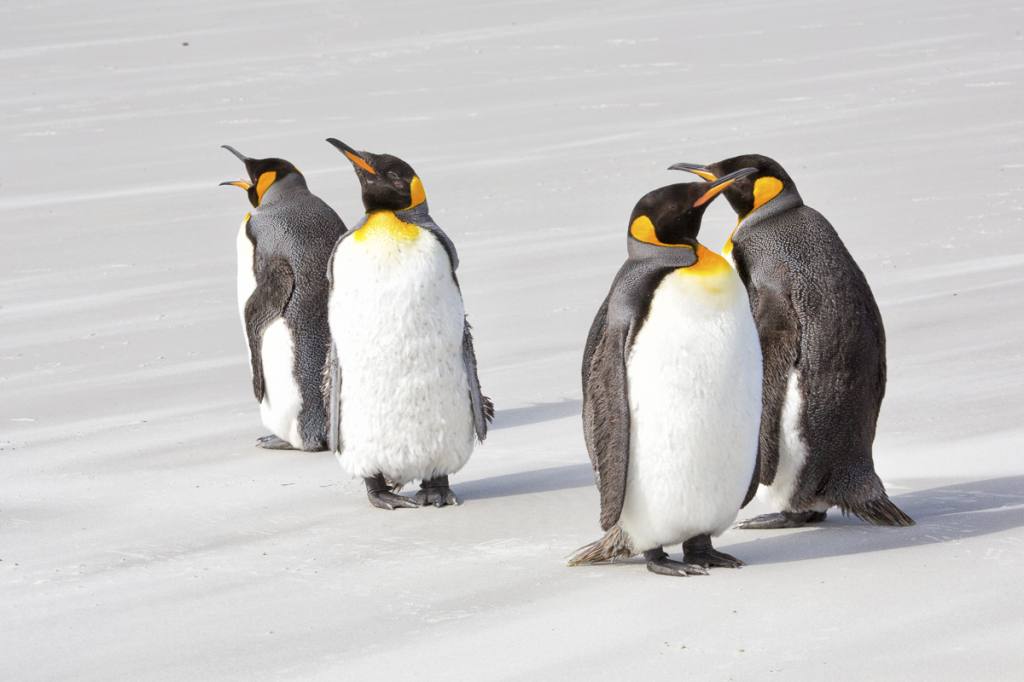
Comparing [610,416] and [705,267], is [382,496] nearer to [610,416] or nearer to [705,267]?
[610,416]

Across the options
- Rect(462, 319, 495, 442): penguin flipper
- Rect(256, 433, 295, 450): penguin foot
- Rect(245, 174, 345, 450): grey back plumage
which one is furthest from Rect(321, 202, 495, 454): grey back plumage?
Rect(256, 433, 295, 450): penguin foot

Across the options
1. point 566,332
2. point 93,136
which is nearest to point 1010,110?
point 566,332

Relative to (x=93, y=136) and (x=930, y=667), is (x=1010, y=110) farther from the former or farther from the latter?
(x=930, y=667)

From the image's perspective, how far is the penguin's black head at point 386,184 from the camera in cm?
392

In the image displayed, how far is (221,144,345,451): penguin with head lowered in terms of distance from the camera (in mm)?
4562

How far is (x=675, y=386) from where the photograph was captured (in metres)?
3.08

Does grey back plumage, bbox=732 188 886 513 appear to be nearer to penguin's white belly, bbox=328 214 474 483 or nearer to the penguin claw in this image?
penguin's white belly, bbox=328 214 474 483

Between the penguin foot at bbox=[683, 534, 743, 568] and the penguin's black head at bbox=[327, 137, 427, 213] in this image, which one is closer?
the penguin foot at bbox=[683, 534, 743, 568]

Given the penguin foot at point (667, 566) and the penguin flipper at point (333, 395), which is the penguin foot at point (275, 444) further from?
the penguin foot at point (667, 566)

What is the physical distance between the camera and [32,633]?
9.96ft

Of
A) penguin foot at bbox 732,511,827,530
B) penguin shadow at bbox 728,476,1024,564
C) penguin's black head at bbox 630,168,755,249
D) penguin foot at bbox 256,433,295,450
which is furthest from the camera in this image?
penguin foot at bbox 256,433,295,450

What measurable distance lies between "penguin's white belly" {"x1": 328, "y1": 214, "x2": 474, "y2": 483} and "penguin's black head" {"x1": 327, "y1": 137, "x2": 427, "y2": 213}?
5 centimetres

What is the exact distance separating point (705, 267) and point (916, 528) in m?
0.98

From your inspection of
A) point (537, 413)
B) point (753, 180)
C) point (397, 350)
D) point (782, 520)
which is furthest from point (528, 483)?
point (753, 180)
